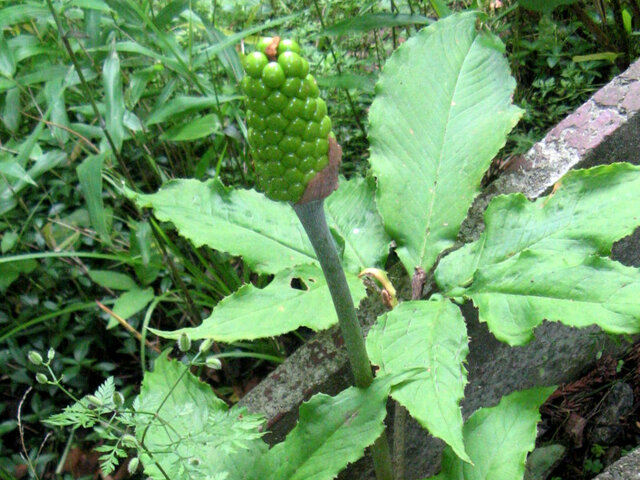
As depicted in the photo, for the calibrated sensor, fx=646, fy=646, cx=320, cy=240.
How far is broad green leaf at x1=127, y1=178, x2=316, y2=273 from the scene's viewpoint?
156cm

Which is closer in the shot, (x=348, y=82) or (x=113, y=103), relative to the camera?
(x=113, y=103)

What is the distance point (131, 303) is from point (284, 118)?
1.36 m

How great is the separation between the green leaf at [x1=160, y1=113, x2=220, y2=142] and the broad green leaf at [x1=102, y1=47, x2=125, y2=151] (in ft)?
0.75

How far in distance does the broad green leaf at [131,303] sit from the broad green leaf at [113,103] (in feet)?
1.67

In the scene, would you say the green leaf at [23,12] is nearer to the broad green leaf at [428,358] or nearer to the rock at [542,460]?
the broad green leaf at [428,358]

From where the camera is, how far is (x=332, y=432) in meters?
1.27

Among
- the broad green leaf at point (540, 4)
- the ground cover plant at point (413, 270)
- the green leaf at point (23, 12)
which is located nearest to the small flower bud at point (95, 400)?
the ground cover plant at point (413, 270)

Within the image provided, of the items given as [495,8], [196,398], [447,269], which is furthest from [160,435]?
[495,8]

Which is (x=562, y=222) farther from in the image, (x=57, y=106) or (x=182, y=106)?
(x=57, y=106)

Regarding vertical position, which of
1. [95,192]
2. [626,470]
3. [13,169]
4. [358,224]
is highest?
[13,169]

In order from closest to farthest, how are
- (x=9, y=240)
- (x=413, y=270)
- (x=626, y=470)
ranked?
(x=626, y=470) < (x=413, y=270) < (x=9, y=240)

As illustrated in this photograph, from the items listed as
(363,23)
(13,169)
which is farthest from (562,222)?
(13,169)

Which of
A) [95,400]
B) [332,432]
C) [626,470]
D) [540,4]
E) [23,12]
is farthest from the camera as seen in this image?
[540,4]

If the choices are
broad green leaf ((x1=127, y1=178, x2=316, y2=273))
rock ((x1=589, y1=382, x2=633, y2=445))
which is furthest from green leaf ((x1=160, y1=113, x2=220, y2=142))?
rock ((x1=589, y1=382, x2=633, y2=445))
